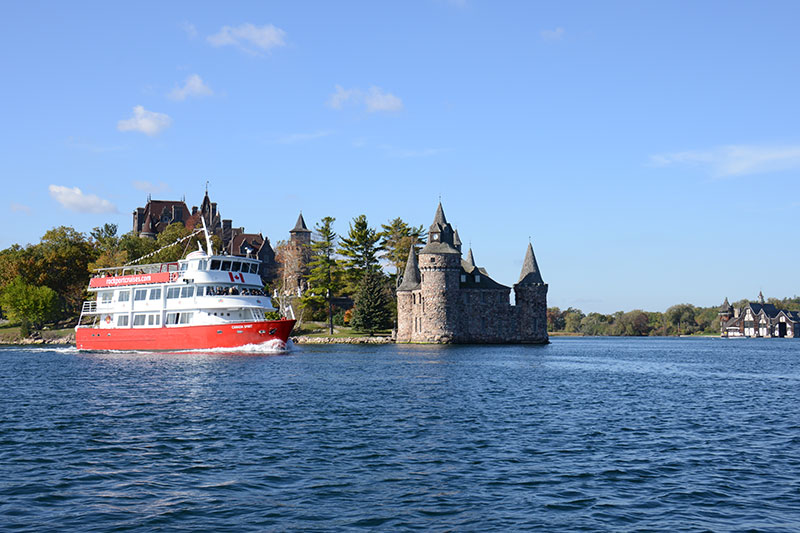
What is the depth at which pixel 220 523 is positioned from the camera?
1260 cm

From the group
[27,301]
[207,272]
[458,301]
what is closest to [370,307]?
[458,301]

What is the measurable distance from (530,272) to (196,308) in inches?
1747

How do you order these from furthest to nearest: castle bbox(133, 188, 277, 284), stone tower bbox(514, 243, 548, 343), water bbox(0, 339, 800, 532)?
1. castle bbox(133, 188, 277, 284)
2. stone tower bbox(514, 243, 548, 343)
3. water bbox(0, 339, 800, 532)

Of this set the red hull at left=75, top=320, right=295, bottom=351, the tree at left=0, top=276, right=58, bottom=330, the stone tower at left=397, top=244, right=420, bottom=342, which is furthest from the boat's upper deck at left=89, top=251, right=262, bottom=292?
the tree at left=0, top=276, right=58, bottom=330

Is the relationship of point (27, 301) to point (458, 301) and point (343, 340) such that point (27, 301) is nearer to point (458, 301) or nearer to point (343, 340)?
point (343, 340)

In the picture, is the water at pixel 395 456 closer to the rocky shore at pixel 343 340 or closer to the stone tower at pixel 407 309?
the stone tower at pixel 407 309

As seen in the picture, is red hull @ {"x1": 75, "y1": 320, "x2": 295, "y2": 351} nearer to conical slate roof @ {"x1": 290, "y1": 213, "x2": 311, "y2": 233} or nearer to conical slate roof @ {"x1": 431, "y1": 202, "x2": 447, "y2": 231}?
conical slate roof @ {"x1": 431, "y1": 202, "x2": 447, "y2": 231}

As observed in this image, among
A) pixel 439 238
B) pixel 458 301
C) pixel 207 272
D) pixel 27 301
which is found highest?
pixel 439 238

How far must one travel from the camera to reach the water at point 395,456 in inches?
518

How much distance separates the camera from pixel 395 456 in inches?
722

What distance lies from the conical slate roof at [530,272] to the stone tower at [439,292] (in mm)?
10429

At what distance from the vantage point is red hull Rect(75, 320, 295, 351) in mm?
56844

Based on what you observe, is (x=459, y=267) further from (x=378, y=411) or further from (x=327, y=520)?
(x=327, y=520)

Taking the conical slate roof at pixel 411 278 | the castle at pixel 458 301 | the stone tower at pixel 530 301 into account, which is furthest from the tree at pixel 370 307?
the stone tower at pixel 530 301
